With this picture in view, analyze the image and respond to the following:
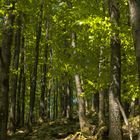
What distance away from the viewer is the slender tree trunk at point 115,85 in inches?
575

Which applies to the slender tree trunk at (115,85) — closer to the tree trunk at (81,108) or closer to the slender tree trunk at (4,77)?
the slender tree trunk at (4,77)

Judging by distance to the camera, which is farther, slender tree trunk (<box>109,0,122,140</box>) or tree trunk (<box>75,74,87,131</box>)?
tree trunk (<box>75,74,87,131</box>)

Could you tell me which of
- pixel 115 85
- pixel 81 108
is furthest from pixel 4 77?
pixel 81 108

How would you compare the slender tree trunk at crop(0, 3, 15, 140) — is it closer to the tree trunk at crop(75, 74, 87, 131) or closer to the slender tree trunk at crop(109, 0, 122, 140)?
the slender tree trunk at crop(109, 0, 122, 140)

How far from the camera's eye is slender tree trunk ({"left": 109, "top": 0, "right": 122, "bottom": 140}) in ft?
47.9

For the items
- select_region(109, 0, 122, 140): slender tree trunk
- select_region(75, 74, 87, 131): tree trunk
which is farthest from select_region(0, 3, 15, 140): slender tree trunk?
select_region(75, 74, 87, 131): tree trunk

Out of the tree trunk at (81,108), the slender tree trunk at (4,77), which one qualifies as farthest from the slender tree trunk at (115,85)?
the tree trunk at (81,108)

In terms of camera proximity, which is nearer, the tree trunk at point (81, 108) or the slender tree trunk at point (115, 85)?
the slender tree trunk at point (115, 85)

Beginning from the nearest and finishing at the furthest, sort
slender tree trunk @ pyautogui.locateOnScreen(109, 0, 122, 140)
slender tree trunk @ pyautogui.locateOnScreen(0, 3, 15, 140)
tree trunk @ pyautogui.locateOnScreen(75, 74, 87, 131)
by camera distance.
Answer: slender tree trunk @ pyautogui.locateOnScreen(0, 3, 15, 140), slender tree trunk @ pyautogui.locateOnScreen(109, 0, 122, 140), tree trunk @ pyautogui.locateOnScreen(75, 74, 87, 131)

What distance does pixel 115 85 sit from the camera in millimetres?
14883

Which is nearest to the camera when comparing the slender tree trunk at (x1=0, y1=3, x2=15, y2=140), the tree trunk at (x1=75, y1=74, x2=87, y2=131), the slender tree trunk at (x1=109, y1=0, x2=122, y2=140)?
the slender tree trunk at (x1=0, y1=3, x2=15, y2=140)

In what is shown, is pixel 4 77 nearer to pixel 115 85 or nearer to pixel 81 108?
pixel 115 85

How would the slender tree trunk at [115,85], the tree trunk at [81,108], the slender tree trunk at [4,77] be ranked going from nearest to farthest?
the slender tree trunk at [4,77], the slender tree trunk at [115,85], the tree trunk at [81,108]

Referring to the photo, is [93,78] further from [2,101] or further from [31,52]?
[31,52]
